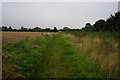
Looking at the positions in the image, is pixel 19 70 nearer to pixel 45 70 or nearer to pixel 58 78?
pixel 45 70

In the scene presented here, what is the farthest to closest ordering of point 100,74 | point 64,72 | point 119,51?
point 119,51 < point 64,72 < point 100,74

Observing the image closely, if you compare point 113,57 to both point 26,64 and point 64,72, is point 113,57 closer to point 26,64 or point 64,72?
point 64,72

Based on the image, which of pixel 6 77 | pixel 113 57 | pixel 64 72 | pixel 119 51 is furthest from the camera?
pixel 119 51

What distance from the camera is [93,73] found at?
219 inches

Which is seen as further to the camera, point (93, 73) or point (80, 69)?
point (80, 69)

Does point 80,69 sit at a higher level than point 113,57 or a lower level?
lower

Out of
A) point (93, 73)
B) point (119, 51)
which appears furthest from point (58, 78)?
point (119, 51)

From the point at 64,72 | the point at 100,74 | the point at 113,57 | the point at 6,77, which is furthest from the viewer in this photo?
the point at 113,57

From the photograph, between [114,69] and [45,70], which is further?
[45,70]

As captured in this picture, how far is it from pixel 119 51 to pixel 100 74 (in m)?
2.68

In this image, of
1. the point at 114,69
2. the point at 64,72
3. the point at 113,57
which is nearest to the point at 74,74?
the point at 64,72

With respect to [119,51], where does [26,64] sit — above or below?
below

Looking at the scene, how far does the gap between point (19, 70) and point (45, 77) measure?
133 centimetres

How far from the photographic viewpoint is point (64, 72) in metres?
5.84
